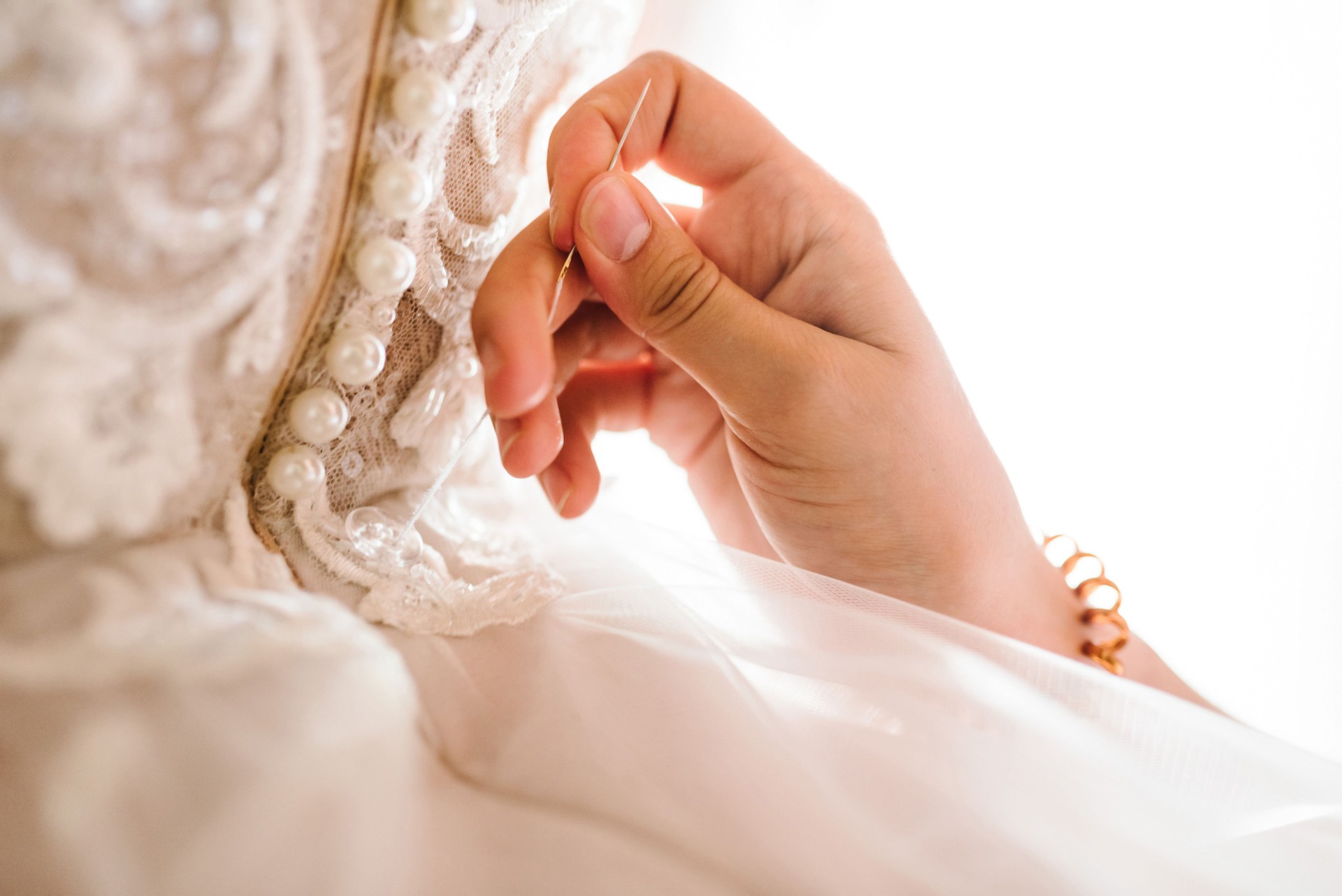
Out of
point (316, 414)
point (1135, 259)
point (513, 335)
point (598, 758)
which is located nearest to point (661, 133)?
point (513, 335)

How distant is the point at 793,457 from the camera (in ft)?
2.25

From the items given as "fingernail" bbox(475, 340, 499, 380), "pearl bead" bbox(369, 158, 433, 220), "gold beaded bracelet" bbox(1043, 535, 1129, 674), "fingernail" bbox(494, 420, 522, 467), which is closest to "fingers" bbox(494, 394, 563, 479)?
"fingernail" bbox(494, 420, 522, 467)

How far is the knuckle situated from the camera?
618 mm

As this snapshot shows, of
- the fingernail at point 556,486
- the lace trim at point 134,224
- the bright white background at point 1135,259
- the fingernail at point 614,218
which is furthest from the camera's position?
the bright white background at point 1135,259

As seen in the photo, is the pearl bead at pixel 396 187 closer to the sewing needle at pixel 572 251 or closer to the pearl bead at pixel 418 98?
the pearl bead at pixel 418 98

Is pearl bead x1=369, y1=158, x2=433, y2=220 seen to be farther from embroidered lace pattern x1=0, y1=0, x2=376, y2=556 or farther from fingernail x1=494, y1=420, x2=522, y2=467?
fingernail x1=494, y1=420, x2=522, y2=467

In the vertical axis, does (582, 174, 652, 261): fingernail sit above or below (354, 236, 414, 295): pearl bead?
above

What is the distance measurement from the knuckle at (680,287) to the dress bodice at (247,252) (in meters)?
0.14

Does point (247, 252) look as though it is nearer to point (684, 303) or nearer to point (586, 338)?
point (684, 303)

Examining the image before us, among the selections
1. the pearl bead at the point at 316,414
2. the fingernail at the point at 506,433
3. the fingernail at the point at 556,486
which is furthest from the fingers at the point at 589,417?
the pearl bead at the point at 316,414

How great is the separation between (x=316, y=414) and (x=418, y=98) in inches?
7.8

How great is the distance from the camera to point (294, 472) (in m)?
0.48

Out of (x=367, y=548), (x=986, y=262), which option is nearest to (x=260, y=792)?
(x=367, y=548)

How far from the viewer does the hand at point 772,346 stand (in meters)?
0.62
